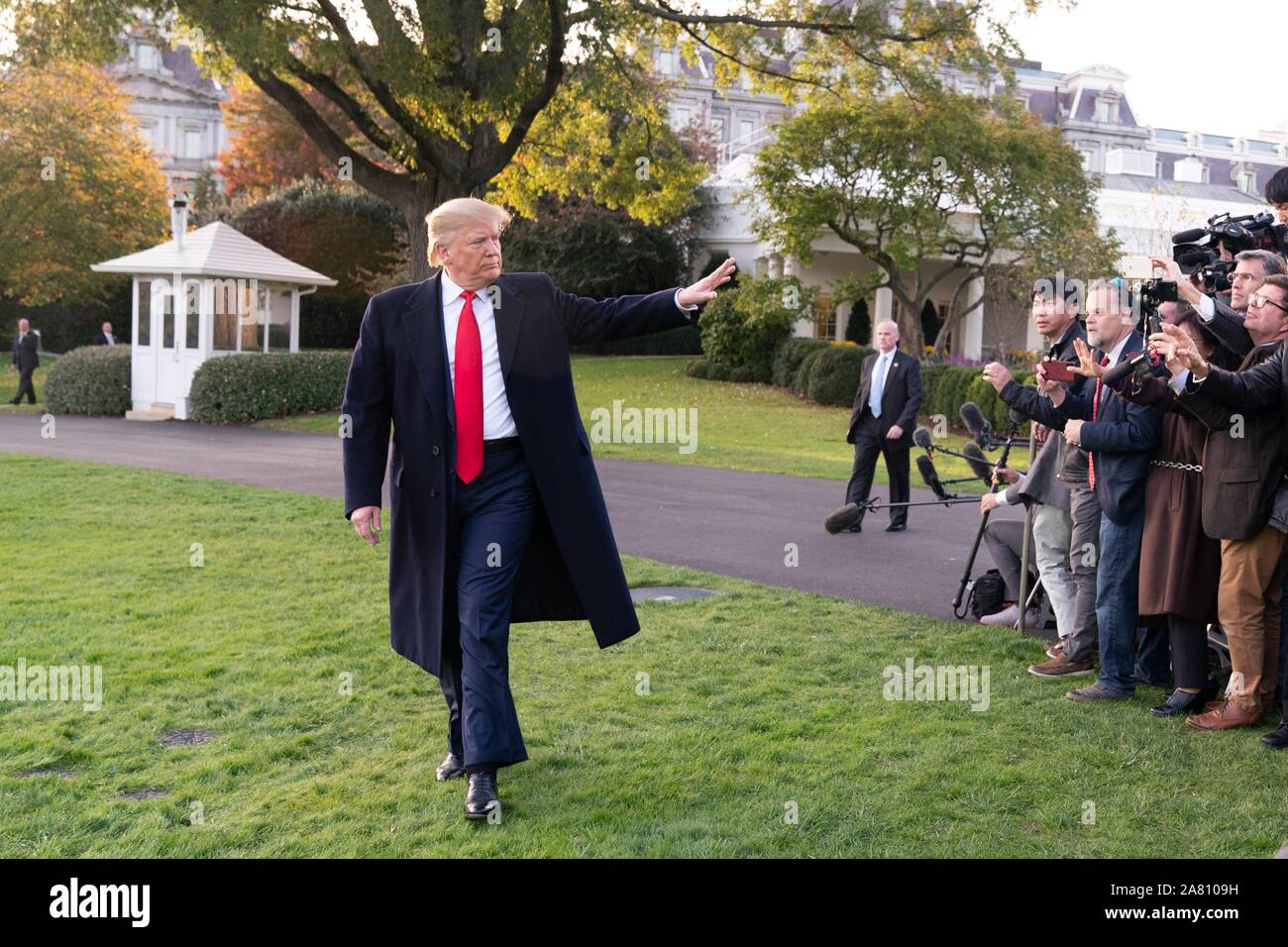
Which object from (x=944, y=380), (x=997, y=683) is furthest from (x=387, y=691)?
(x=944, y=380)

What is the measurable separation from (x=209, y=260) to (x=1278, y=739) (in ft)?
75.4

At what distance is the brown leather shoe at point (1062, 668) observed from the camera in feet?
22.8

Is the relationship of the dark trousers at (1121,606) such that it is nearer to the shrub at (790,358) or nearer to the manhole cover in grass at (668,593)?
the manhole cover in grass at (668,593)

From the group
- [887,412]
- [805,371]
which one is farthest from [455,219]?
[805,371]

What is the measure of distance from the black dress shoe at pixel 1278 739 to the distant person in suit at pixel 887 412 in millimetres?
6995

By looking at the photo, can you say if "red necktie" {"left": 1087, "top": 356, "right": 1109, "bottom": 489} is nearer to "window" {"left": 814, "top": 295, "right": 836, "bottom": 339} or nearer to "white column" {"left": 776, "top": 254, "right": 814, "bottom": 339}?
"white column" {"left": 776, "top": 254, "right": 814, "bottom": 339}

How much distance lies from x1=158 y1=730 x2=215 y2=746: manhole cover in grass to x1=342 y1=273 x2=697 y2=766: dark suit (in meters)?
1.19

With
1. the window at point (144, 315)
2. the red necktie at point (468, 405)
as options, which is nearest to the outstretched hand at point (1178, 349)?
the red necktie at point (468, 405)

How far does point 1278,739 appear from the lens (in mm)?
5688

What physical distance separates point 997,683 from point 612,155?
1462 cm

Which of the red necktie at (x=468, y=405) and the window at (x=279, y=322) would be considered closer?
the red necktie at (x=468, y=405)

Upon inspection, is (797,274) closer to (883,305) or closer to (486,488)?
(883,305)

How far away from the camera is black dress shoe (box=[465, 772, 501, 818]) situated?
468cm
